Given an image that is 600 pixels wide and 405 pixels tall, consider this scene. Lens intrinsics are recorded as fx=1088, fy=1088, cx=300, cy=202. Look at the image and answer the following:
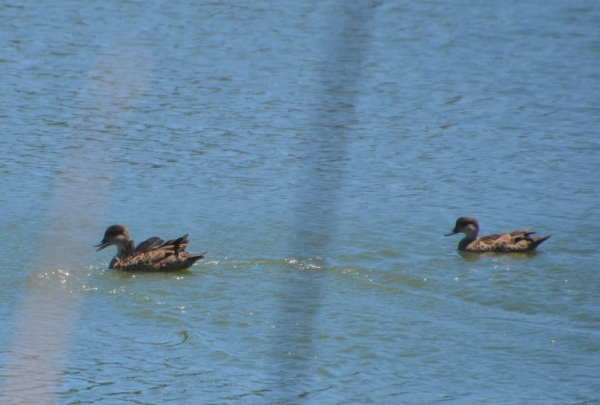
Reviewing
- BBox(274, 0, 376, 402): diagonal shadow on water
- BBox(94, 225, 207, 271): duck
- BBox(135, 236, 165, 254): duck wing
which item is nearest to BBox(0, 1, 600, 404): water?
BBox(274, 0, 376, 402): diagonal shadow on water

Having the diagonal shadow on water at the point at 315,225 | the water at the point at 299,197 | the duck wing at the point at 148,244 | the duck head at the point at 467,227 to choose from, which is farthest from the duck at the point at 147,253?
the duck head at the point at 467,227

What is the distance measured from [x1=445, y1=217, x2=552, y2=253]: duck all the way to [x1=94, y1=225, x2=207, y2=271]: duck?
2253 mm

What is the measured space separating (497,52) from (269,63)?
11.2 feet

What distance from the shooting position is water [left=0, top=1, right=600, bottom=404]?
20.6 feet

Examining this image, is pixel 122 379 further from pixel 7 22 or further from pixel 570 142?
pixel 7 22

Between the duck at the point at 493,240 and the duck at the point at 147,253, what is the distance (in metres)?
2.25

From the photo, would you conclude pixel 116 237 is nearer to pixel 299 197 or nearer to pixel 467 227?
pixel 299 197

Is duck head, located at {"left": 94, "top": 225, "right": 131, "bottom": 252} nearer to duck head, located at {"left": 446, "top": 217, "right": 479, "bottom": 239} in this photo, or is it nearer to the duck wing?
the duck wing

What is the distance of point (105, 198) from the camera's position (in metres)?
10.2

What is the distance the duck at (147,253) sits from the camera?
8367 millimetres

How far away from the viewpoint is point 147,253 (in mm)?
8523

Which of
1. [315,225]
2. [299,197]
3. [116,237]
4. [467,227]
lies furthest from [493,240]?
[116,237]

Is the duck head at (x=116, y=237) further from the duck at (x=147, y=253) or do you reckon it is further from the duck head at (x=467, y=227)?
the duck head at (x=467, y=227)

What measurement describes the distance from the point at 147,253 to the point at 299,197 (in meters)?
2.27
